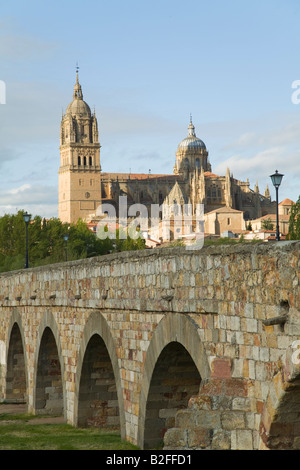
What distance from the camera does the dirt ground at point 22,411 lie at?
1867 centimetres

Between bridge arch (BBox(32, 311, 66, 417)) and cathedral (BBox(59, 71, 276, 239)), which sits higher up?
cathedral (BBox(59, 71, 276, 239))

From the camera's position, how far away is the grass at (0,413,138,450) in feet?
45.7

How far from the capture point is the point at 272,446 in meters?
8.10

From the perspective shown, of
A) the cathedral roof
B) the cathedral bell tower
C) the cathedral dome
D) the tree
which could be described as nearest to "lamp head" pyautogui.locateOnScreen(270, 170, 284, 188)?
the tree

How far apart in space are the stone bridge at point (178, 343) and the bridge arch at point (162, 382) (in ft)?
0.05

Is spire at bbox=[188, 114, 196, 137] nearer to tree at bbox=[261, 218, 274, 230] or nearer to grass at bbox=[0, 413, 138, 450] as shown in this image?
tree at bbox=[261, 218, 274, 230]

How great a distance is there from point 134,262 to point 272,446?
4852 mm

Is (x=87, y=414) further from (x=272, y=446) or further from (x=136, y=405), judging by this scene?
(x=272, y=446)

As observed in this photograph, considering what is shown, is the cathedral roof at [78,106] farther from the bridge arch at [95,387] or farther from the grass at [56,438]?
the bridge arch at [95,387]

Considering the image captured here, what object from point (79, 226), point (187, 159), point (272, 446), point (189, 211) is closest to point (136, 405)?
point (272, 446)

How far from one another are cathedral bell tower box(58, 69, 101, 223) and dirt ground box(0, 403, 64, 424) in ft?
434

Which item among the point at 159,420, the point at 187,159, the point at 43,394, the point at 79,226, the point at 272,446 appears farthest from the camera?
the point at 187,159

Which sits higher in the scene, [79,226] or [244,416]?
[79,226]

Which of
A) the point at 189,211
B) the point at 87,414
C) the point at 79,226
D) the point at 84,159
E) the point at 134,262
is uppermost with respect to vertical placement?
the point at 84,159
